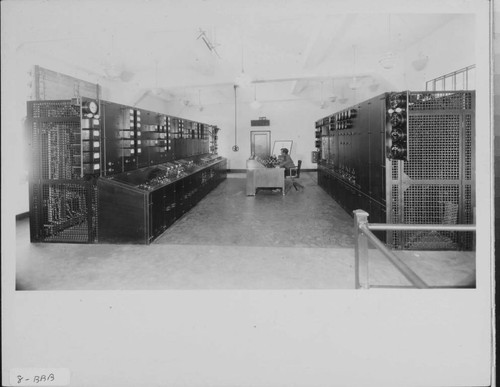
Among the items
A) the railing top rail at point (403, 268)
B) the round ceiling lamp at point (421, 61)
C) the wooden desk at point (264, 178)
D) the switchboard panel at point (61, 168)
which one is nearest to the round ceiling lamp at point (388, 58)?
the round ceiling lamp at point (421, 61)

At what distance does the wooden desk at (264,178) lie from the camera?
895 centimetres

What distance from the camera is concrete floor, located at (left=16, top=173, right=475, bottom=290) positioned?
3.40m

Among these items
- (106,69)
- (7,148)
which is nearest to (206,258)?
(7,148)

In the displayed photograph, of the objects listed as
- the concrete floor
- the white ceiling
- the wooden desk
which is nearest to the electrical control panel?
the concrete floor

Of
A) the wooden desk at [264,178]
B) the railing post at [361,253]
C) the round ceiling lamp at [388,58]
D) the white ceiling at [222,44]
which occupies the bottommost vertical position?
the railing post at [361,253]

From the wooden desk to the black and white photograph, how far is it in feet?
0.18

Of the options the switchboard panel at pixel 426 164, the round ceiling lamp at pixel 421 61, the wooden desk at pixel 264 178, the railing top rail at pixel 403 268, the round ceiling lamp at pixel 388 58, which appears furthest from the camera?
the wooden desk at pixel 264 178

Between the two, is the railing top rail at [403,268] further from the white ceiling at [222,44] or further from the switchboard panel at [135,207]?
the switchboard panel at [135,207]

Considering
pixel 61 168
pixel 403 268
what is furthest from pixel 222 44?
pixel 403 268

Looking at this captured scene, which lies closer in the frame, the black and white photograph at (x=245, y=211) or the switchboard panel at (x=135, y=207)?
the black and white photograph at (x=245, y=211)

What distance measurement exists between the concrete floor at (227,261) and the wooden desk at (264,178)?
319 centimetres

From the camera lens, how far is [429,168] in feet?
13.9

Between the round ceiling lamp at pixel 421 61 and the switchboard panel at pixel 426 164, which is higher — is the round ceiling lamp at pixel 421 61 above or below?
above

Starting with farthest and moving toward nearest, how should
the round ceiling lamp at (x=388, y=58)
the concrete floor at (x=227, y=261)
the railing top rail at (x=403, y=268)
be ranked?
the round ceiling lamp at (x=388, y=58)
the concrete floor at (x=227, y=261)
the railing top rail at (x=403, y=268)
